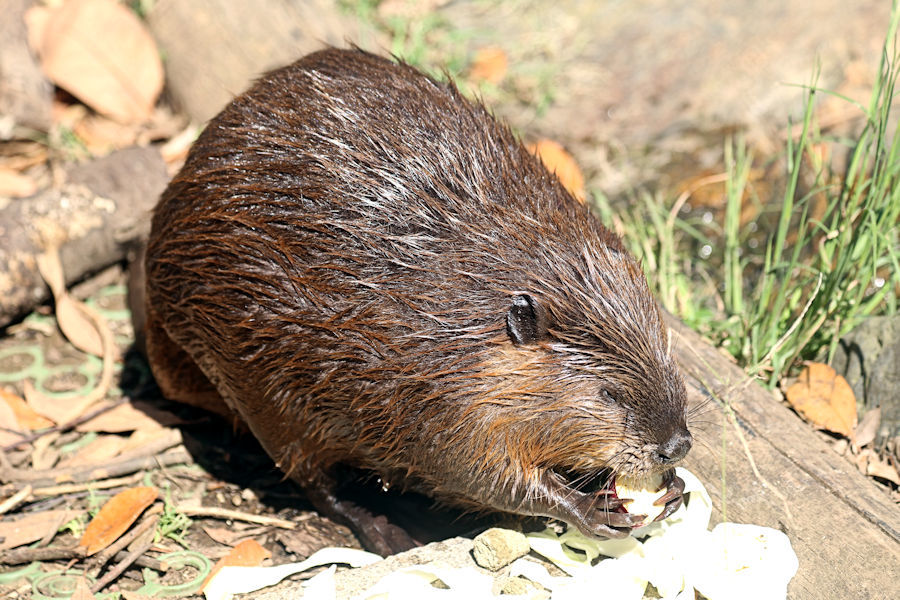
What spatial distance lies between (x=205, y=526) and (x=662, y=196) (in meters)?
2.58

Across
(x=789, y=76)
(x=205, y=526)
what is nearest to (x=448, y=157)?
(x=205, y=526)

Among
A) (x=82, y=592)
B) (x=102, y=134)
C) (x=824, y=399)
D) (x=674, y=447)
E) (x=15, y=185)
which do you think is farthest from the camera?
(x=102, y=134)

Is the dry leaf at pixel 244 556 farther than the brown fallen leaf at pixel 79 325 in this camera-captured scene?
No

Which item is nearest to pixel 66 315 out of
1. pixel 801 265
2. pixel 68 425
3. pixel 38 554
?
pixel 68 425

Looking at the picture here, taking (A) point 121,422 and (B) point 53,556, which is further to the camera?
(A) point 121,422

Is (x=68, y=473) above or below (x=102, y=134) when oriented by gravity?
below

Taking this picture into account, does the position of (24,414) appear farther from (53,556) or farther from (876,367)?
(876,367)

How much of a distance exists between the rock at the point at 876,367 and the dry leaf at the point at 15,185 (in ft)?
12.2

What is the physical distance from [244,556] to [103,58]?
10.3 feet

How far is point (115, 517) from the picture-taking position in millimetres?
3186

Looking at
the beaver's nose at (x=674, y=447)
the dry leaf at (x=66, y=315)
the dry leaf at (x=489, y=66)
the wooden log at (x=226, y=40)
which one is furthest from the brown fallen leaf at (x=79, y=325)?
the dry leaf at (x=489, y=66)

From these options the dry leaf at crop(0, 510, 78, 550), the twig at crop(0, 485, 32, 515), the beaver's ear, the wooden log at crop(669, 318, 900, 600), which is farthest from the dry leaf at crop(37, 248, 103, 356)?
the wooden log at crop(669, 318, 900, 600)

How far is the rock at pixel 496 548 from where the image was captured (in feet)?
8.78

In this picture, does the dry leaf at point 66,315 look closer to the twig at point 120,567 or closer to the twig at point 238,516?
the twig at point 238,516
